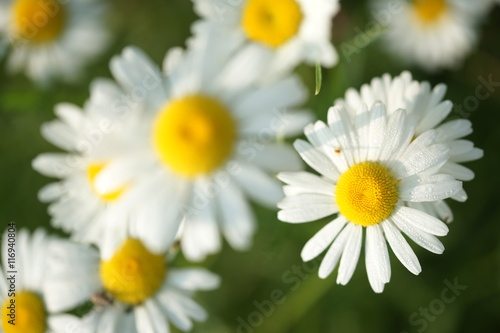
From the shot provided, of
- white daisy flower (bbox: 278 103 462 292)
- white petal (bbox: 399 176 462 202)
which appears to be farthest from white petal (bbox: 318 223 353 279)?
white petal (bbox: 399 176 462 202)

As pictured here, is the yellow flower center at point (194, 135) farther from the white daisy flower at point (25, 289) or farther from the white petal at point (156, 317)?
the white daisy flower at point (25, 289)

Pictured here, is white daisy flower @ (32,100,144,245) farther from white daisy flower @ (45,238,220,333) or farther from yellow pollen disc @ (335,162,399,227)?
yellow pollen disc @ (335,162,399,227)

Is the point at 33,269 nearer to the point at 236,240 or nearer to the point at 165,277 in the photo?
the point at 165,277

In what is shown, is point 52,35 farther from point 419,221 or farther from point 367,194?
point 419,221

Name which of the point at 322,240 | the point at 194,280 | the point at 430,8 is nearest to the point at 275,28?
the point at 322,240

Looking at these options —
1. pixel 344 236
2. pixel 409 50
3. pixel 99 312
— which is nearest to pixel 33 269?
pixel 99 312

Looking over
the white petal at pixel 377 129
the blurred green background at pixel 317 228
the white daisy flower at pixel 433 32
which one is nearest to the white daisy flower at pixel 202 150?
the white petal at pixel 377 129
